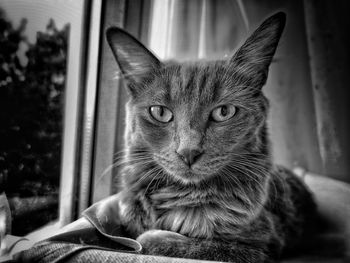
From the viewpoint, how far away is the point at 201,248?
0.86m

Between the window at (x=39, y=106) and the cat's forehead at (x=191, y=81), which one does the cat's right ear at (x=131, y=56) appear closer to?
the cat's forehead at (x=191, y=81)

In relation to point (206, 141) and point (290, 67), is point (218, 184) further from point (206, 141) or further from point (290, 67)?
point (290, 67)

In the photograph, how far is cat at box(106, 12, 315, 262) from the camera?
2.94 feet

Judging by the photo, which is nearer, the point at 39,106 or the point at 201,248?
the point at 201,248

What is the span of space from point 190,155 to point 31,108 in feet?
1.60

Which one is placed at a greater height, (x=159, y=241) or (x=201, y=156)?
(x=201, y=156)

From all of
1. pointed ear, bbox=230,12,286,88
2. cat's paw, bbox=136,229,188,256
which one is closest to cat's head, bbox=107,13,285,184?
pointed ear, bbox=230,12,286,88

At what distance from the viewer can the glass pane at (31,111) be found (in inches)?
35.1

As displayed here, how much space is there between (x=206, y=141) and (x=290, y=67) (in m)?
0.76

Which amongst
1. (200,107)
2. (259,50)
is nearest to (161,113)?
(200,107)

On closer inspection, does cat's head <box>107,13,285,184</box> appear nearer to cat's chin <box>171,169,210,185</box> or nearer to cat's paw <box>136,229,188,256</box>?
cat's chin <box>171,169,210,185</box>

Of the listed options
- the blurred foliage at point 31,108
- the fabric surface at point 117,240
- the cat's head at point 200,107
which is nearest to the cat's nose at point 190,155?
the cat's head at point 200,107

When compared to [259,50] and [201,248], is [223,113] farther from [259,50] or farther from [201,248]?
[201,248]

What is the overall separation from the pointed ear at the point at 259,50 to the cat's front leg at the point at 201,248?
1.57 feet
